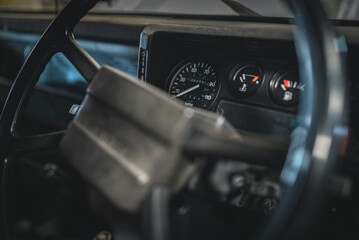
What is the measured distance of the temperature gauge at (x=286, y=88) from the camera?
1076 millimetres

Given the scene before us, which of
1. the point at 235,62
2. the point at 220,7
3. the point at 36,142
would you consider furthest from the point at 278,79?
the point at 36,142

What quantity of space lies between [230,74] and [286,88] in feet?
0.68

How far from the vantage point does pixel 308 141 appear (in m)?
0.52

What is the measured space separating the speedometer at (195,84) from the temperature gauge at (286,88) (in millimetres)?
216

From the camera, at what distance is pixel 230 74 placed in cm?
121

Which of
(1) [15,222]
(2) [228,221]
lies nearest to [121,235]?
(2) [228,221]

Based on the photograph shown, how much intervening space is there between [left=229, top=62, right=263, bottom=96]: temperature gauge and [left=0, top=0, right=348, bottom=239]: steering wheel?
0.55 m

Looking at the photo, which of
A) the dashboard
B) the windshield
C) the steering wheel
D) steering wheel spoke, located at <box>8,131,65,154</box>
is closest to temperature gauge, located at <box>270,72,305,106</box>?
the dashboard

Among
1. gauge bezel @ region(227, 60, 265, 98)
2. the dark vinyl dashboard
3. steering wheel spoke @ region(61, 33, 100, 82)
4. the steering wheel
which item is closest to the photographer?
Result: the steering wheel

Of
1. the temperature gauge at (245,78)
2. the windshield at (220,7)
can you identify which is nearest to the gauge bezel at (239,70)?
the temperature gauge at (245,78)

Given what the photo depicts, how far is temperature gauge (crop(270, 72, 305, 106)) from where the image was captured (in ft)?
3.53

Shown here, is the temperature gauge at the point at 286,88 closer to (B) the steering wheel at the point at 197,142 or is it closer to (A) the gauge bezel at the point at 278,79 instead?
(A) the gauge bezel at the point at 278,79

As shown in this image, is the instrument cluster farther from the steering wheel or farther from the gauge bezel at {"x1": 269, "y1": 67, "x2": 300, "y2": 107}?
the steering wheel

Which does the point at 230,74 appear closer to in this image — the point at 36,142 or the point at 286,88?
the point at 286,88
